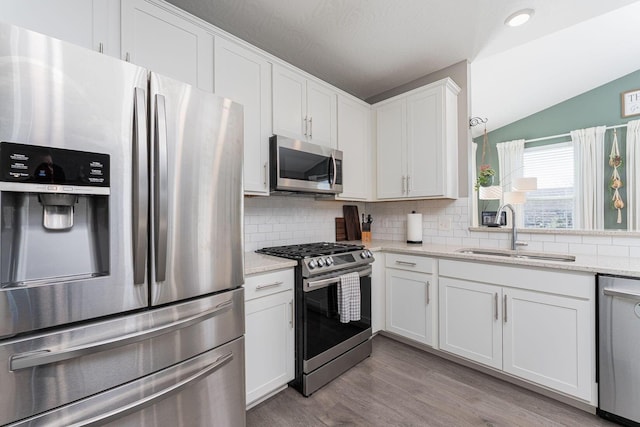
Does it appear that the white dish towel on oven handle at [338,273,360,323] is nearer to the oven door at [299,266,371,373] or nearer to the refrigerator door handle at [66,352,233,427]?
the oven door at [299,266,371,373]

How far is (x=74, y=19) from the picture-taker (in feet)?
4.32

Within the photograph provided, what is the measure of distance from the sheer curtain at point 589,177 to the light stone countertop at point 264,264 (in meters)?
4.04

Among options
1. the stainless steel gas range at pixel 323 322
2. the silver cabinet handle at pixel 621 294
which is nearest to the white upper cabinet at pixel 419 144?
the stainless steel gas range at pixel 323 322

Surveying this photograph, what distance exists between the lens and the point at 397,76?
9.66 ft

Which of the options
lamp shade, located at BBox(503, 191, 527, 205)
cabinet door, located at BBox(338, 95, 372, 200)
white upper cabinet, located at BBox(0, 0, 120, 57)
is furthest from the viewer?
cabinet door, located at BBox(338, 95, 372, 200)

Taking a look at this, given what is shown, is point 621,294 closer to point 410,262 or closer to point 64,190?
point 410,262

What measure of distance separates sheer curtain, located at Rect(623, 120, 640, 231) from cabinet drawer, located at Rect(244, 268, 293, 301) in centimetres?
392

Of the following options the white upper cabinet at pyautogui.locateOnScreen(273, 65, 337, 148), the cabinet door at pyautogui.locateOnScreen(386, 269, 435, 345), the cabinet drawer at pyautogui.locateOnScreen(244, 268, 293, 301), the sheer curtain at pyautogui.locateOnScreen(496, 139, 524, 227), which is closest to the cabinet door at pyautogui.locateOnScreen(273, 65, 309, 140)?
the white upper cabinet at pyautogui.locateOnScreen(273, 65, 337, 148)

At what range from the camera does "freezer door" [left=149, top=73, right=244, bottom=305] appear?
108cm

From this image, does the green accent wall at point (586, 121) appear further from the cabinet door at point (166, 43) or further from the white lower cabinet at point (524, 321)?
Result: the cabinet door at point (166, 43)

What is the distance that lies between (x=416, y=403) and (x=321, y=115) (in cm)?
230

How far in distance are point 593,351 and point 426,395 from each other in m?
1.01

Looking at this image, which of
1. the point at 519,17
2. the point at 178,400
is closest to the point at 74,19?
the point at 178,400

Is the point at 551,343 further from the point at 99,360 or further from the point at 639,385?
the point at 99,360
